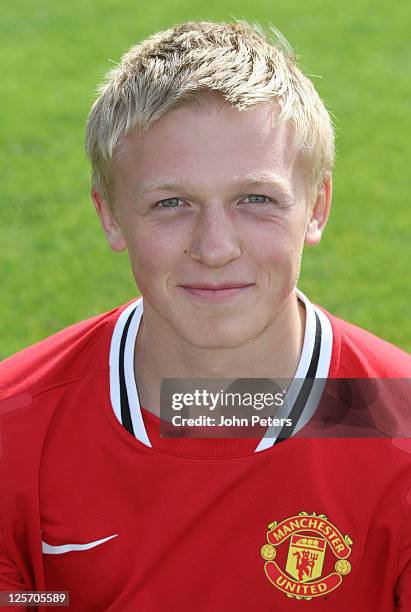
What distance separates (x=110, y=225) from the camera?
7.88 ft

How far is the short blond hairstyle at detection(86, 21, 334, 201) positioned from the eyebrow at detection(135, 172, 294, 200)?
12 cm

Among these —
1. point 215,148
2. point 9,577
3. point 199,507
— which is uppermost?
point 215,148

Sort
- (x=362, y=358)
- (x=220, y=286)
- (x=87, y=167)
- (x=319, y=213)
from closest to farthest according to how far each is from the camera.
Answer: (x=220, y=286)
(x=362, y=358)
(x=319, y=213)
(x=87, y=167)

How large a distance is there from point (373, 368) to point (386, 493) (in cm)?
31

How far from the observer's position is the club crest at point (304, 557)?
2148 mm

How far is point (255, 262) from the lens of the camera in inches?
83.9

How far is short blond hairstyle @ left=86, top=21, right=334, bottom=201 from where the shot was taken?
7.02ft

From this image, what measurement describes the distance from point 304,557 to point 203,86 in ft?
3.56

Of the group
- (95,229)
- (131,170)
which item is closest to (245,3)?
(95,229)

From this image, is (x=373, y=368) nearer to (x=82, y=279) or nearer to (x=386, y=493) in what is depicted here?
(x=386, y=493)

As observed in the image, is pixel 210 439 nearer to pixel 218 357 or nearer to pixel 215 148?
pixel 218 357

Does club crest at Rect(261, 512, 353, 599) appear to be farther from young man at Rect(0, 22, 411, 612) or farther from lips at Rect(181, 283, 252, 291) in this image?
lips at Rect(181, 283, 252, 291)

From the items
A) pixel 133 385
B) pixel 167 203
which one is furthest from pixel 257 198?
pixel 133 385

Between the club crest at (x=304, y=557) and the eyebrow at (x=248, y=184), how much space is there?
2.39ft
